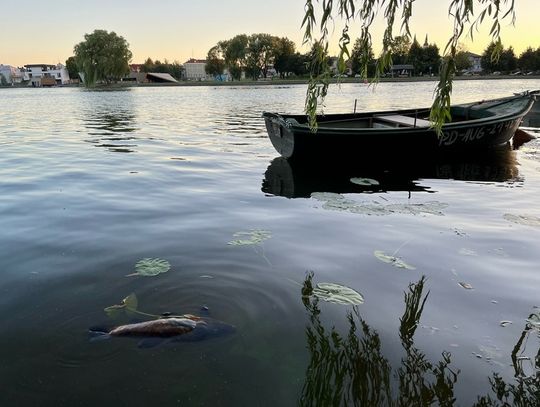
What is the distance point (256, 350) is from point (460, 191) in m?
7.83

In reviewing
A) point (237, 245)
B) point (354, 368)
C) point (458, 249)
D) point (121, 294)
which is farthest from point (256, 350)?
point (458, 249)

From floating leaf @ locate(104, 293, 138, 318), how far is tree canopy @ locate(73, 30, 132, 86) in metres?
101

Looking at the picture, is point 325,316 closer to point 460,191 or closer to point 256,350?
point 256,350

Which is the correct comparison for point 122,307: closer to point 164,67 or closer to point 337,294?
point 337,294

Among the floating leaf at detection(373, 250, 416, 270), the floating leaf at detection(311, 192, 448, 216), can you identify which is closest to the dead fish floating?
the floating leaf at detection(373, 250, 416, 270)

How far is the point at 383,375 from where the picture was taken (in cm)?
353

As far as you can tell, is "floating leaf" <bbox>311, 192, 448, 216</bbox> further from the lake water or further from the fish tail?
the fish tail

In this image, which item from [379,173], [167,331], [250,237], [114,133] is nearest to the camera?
[167,331]

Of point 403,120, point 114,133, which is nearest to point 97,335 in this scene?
point 403,120

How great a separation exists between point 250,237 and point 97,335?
10.2 feet

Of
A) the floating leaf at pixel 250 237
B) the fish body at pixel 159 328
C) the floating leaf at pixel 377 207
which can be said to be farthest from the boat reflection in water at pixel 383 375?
the floating leaf at pixel 377 207

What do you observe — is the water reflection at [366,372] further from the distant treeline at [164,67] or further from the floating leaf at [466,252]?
the distant treeline at [164,67]

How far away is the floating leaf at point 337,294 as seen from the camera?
479 centimetres

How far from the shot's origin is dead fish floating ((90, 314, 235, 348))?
13.0 ft
